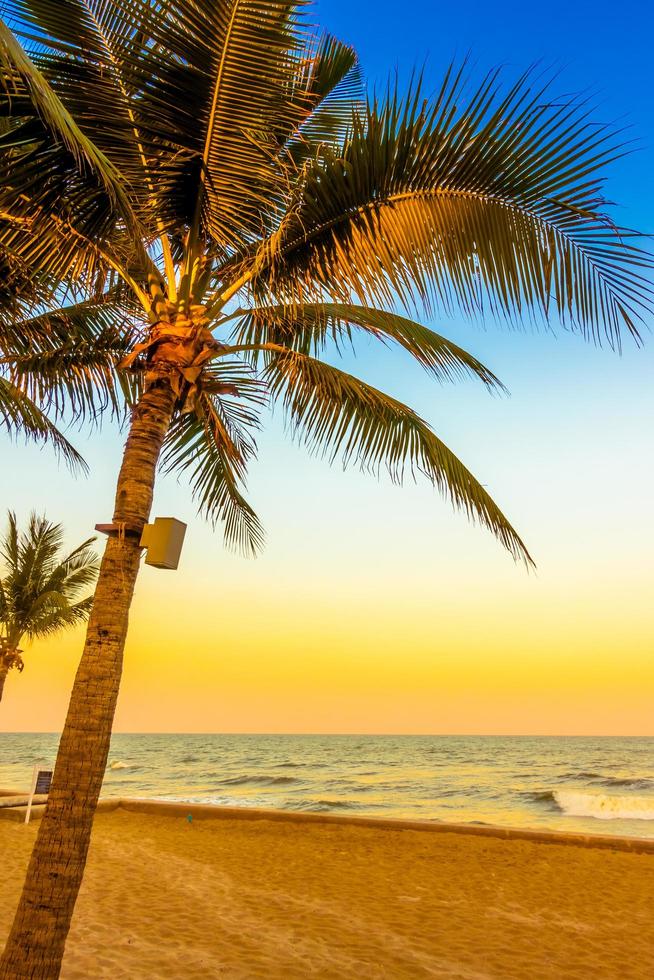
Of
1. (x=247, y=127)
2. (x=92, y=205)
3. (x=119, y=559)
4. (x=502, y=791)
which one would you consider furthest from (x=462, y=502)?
(x=502, y=791)

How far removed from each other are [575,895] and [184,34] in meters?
7.91

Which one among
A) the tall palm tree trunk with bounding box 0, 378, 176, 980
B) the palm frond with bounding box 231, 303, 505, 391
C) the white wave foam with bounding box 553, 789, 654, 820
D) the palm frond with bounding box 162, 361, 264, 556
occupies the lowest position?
the white wave foam with bounding box 553, 789, 654, 820

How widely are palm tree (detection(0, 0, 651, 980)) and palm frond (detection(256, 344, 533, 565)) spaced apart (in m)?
0.02

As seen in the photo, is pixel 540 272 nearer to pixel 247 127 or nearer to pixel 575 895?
pixel 247 127

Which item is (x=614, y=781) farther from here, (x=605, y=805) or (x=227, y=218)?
(x=227, y=218)

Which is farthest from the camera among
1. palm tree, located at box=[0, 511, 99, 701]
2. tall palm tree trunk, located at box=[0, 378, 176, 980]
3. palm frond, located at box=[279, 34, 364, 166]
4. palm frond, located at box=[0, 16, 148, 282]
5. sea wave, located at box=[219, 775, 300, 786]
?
sea wave, located at box=[219, 775, 300, 786]

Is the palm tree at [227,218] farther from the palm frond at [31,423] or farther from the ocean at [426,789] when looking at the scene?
the ocean at [426,789]

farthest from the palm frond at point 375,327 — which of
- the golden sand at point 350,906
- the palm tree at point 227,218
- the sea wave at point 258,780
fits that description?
the sea wave at point 258,780

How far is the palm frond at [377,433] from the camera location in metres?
4.32

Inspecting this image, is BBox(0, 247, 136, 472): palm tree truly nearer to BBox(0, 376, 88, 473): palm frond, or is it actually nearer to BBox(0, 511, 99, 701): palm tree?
BBox(0, 376, 88, 473): palm frond

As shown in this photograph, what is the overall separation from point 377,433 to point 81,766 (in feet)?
8.92

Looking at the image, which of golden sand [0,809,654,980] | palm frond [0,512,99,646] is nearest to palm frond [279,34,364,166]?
golden sand [0,809,654,980]

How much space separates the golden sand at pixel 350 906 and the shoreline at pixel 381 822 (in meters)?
0.20

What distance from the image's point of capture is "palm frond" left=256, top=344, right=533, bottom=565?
432 centimetres
